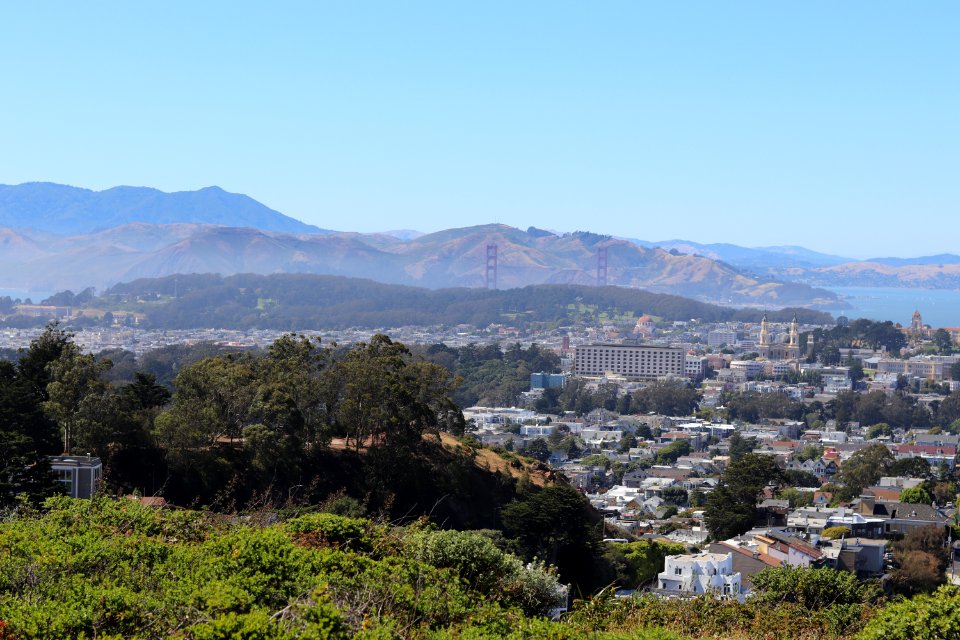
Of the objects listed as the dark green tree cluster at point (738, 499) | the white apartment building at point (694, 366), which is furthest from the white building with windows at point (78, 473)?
the white apartment building at point (694, 366)

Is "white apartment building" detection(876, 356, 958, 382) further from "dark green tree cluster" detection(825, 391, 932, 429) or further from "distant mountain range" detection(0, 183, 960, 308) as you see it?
"distant mountain range" detection(0, 183, 960, 308)

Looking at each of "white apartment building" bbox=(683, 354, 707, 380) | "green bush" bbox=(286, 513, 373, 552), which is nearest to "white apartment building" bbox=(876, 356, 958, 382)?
"white apartment building" bbox=(683, 354, 707, 380)

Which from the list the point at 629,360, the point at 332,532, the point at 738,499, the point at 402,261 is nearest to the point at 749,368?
the point at 629,360

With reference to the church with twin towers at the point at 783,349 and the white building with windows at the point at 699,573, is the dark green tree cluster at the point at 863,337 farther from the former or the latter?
the white building with windows at the point at 699,573

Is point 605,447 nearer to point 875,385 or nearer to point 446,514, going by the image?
point 875,385

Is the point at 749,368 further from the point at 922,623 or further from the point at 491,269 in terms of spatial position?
the point at 491,269

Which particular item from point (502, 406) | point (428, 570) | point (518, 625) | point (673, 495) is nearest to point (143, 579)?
point (428, 570)
